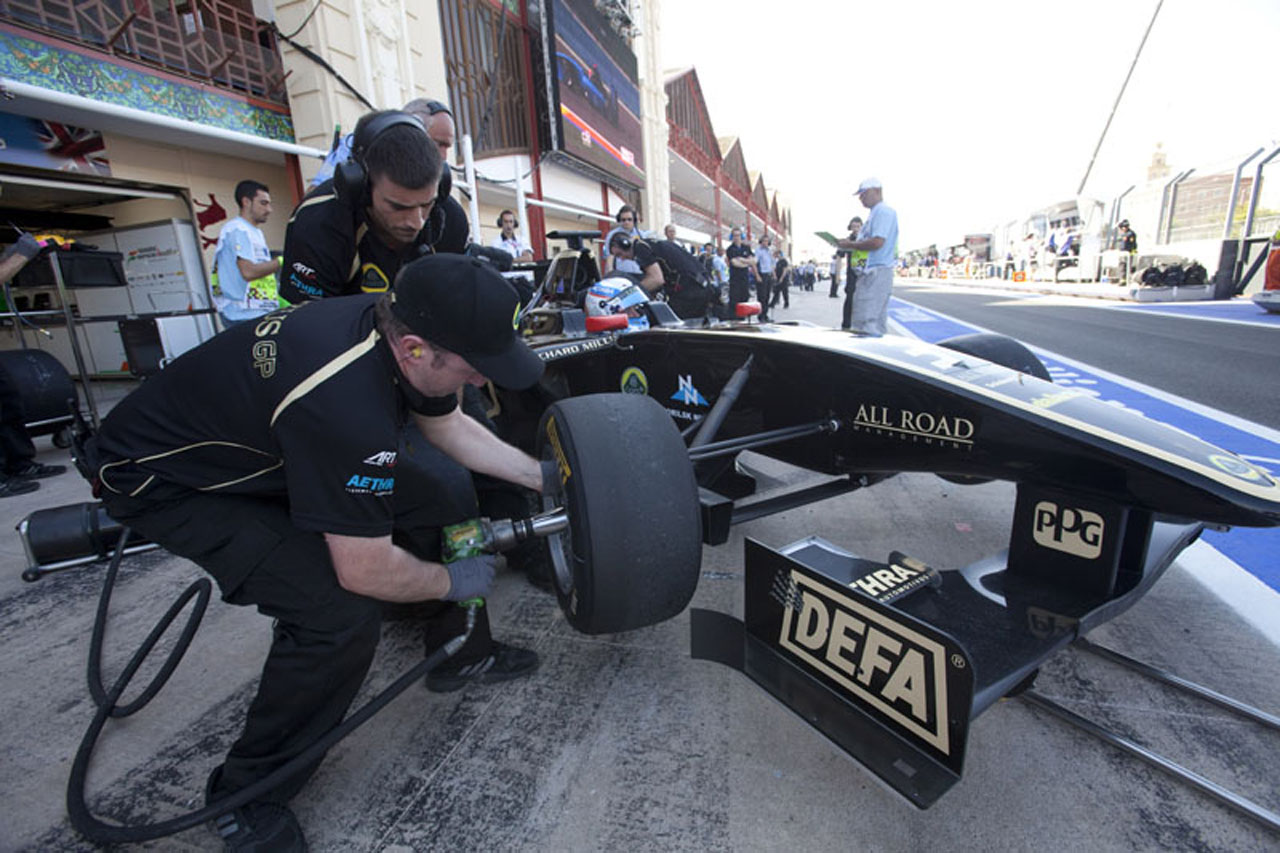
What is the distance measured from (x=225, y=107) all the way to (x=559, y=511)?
7.45 m

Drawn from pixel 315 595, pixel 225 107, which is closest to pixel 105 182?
pixel 225 107

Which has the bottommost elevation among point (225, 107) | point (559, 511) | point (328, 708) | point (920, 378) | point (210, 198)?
point (328, 708)

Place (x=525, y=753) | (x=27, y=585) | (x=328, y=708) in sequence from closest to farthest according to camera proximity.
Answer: (x=328, y=708), (x=525, y=753), (x=27, y=585)

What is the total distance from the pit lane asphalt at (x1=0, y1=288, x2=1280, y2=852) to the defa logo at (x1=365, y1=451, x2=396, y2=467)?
2.69 feet

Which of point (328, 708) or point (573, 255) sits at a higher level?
point (573, 255)

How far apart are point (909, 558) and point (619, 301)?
1.91 metres

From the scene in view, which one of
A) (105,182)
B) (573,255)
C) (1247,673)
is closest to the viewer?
(1247,673)

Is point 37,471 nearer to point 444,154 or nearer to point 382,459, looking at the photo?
point 444,154

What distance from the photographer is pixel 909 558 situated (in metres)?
1.68

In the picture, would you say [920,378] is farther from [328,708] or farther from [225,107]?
[225,107]

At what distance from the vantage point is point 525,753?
5.13 feet

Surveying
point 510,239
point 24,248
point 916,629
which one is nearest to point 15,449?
point 24,248

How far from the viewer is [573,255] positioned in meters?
3.87

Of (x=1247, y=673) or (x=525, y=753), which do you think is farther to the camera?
(x=1247, y=673)
